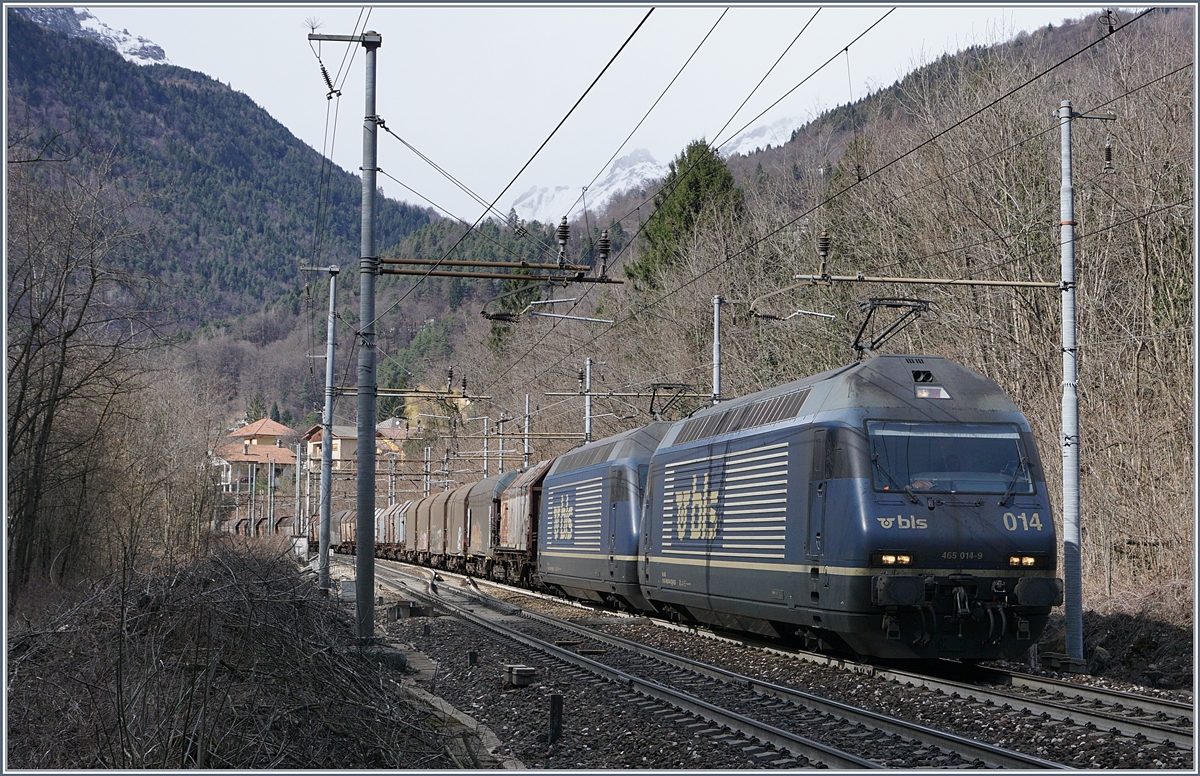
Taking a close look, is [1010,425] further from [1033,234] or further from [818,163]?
[818,163]

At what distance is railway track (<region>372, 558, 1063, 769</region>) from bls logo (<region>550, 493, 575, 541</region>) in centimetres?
773

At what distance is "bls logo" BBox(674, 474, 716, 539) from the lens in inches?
635

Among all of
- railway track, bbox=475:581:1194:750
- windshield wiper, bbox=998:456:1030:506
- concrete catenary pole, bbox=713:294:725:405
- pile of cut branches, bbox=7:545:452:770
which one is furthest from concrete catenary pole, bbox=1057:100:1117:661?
concrete catenary pole, bbox=713:294:725:405

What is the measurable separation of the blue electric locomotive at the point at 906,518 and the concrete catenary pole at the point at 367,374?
209 inches

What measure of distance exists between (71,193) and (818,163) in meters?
30.2

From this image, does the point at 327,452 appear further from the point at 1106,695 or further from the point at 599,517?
the point at 1106,695

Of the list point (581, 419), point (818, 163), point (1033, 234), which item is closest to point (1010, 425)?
point (1033, 234)

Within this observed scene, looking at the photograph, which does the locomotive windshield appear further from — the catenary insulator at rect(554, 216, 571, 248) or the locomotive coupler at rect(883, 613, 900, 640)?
the catenary insulator at rect(554, 216, 571, 248)

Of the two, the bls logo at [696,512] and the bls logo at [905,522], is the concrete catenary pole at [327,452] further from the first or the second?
the bls logo at [905,522]

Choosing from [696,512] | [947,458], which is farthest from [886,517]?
[696,512]

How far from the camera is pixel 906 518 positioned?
1212cm

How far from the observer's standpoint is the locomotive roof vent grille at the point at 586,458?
2261 cm

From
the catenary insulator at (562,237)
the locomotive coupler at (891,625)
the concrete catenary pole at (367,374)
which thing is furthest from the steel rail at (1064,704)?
the catenary insulator at (562,237)

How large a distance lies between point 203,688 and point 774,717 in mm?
5147
